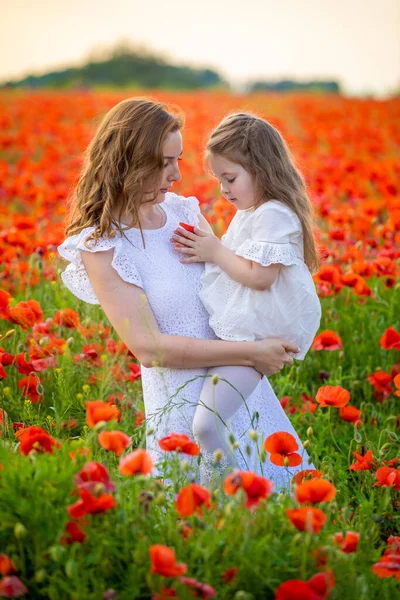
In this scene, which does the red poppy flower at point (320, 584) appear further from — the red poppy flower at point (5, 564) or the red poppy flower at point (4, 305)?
the red poppy flower at point (4, 305)

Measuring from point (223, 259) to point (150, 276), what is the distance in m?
0.25

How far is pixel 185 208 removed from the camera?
112 inches

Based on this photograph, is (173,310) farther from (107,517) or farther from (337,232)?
(337,232)

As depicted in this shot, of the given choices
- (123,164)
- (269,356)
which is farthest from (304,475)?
(123,164)

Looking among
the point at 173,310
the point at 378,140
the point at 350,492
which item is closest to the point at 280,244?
the point at 173,310

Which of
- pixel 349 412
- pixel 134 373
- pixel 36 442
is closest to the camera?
pixel 36 442

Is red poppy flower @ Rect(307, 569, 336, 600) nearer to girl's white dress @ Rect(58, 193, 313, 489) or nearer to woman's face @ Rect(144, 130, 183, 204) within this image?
girl's white dress @ Rect(58, 193, 313, 489)

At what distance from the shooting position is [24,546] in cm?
170

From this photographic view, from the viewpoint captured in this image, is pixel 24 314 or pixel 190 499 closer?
pixel 190 499

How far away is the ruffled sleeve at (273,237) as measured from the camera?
2.43 meters

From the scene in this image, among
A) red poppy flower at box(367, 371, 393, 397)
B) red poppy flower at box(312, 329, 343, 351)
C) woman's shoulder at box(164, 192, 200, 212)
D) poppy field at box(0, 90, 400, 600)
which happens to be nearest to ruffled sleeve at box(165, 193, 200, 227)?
woman's shoulder at box(164, 192, 200, 212)

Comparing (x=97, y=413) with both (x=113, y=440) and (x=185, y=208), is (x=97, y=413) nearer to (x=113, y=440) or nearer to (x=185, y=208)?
(x=113, y=440)

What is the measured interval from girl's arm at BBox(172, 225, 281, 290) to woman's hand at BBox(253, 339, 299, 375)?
180 mm

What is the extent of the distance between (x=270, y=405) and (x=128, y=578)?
1.11 metres
